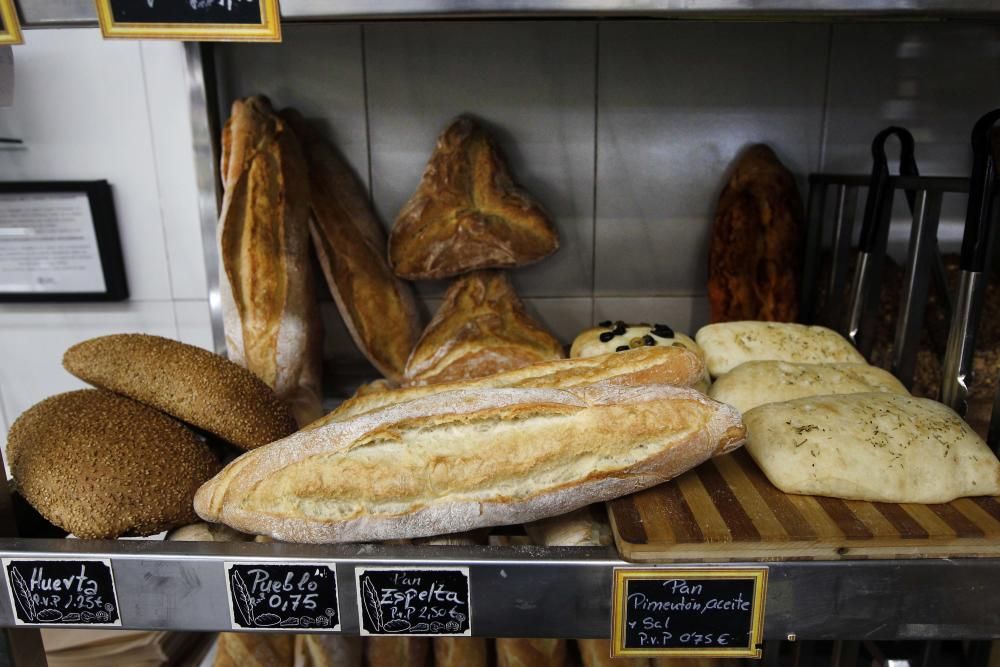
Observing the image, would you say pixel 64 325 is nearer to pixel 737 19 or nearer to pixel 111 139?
pixel 111 139

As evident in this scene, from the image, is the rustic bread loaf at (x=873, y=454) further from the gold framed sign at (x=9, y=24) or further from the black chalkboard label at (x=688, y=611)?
the gold framed sign at (x=9, y=24)

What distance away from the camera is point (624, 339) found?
1.21 m

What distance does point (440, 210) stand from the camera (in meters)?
1.33

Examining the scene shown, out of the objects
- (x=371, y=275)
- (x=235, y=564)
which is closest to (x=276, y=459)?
(x=235, y=564)

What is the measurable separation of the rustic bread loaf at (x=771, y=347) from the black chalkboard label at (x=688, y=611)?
528 millimetres

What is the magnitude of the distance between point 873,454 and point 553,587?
0.43 m

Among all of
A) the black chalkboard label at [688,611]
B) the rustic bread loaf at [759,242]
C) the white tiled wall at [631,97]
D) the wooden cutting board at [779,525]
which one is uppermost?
the white tiled wall at [631,97]

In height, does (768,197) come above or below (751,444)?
above

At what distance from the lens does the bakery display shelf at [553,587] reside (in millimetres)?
661

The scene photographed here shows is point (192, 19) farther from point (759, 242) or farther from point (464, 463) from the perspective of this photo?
point (759, 242)

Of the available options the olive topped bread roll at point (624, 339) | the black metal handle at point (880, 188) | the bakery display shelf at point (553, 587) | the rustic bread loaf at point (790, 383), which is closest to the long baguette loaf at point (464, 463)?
the bakery display shelf at point (553, 587)

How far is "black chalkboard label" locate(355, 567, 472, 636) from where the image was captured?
674 millimetres

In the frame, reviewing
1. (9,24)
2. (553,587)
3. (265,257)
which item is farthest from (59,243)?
(553,587)

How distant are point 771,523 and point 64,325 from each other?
1.65 metres
